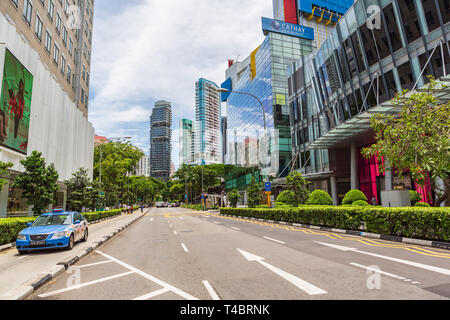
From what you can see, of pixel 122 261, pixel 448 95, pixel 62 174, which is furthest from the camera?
pixel 62 174

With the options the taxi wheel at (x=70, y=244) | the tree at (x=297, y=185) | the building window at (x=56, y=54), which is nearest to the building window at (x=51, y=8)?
the building window at (x=56, y=54)

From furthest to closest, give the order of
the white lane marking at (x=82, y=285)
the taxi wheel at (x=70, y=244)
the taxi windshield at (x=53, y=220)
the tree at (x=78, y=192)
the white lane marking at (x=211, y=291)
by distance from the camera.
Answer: the tree at (x=78, y=192), the taxi windshield at (x=53, y=220), the taxi wheel at (x=70, y=244), the white lane marking at (x=82, y=285), the white lane marking at (x=211, y=291)

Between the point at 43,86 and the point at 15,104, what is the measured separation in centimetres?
631

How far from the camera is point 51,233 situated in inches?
436

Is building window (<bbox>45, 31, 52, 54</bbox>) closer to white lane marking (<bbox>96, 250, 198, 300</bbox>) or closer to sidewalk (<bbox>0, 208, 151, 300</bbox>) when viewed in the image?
sidewalk (<bbox>0, 208, 151, 300</bbox>)

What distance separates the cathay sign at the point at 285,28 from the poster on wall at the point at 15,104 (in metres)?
51.2

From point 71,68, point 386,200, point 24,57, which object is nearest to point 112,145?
point 71,68

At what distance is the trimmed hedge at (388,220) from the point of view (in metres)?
10.9

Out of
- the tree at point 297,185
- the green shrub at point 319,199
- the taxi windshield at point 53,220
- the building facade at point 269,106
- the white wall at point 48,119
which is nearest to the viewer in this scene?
the taxi windshield at point 53,220

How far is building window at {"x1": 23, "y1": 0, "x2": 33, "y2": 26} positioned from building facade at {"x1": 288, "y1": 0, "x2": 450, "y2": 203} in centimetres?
2898

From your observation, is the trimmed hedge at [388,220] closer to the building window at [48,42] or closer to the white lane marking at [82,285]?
the white lane marking at [82,285]
